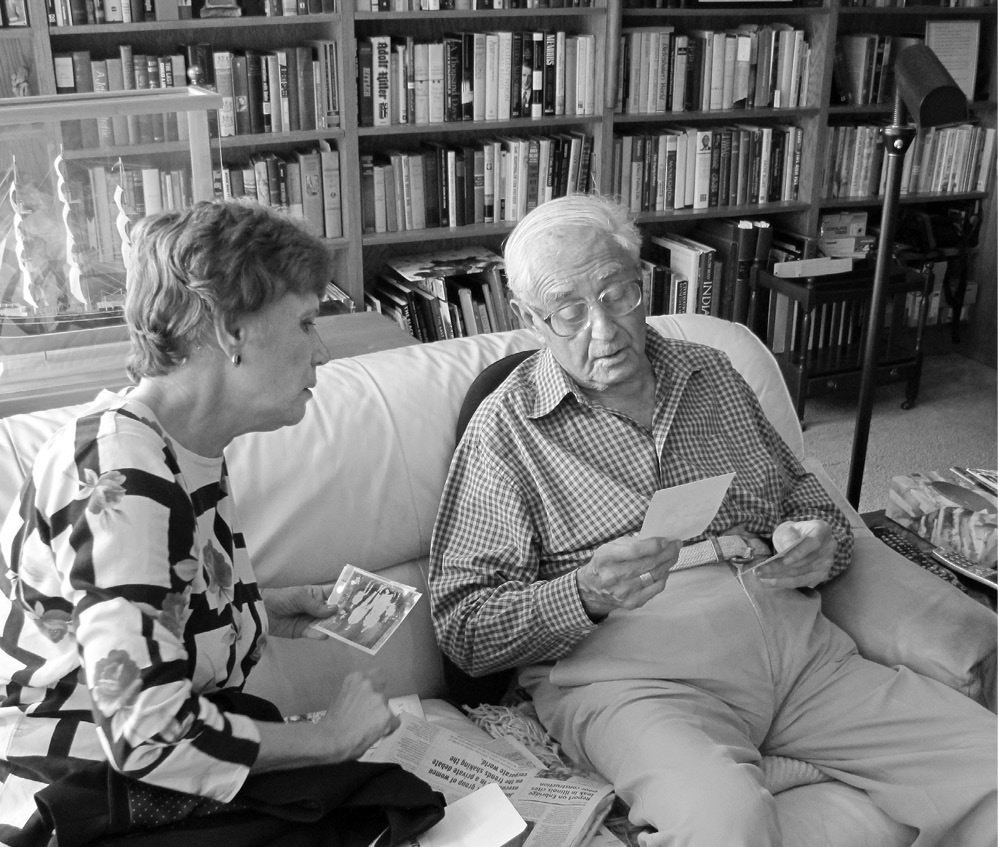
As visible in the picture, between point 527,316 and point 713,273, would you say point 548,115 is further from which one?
point 527,316

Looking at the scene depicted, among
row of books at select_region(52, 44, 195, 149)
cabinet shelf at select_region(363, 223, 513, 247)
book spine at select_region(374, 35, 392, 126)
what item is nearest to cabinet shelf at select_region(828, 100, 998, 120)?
cabinet shelf at select_region(363, 223, 513, 247)

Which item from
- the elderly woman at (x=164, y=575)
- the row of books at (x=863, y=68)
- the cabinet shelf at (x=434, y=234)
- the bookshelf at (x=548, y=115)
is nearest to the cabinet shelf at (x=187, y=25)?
the bookshelf at (x=548, y=115)

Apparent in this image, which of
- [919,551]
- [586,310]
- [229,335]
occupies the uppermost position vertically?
[229,335]

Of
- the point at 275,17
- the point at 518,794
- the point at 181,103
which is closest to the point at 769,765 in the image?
the point at 518,794

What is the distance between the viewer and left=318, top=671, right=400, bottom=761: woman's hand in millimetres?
1239

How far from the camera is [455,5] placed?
130 inches

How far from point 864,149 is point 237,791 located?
3.59 meters

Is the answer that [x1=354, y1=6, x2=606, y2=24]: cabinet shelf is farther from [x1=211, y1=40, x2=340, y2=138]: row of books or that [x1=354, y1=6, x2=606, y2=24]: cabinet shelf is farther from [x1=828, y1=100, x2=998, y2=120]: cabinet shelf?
[x1=828, y1=100, x2=998, y2=120]: cabinet shelf

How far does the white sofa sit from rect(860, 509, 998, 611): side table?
135 millimetres

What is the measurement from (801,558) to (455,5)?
7.47ft

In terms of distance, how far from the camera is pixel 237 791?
1.15 m

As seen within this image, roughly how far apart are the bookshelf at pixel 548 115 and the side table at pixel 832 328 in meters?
0.36

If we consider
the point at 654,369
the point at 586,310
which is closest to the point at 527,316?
the point at 586,310

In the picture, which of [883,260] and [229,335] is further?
[883,260]
